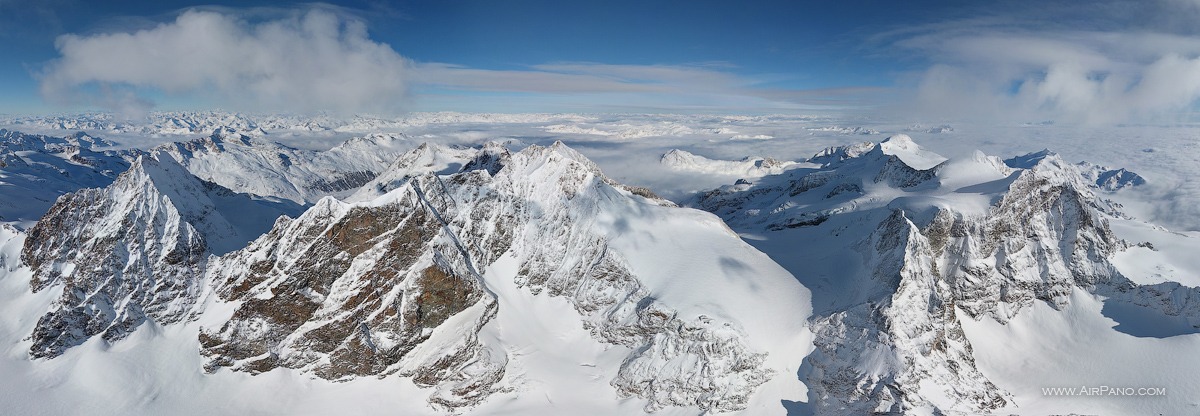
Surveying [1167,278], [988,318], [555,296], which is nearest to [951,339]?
[988,318]

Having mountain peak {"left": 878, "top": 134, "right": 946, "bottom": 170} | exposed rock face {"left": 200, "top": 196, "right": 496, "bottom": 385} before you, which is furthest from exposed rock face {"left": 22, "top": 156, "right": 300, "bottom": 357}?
mountain peak {"left": 878, "top": 134, "right": 946, "bottom": 170}

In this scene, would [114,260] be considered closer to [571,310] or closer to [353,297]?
[353,297]

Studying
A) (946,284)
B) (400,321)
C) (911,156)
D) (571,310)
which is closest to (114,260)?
(400,321)

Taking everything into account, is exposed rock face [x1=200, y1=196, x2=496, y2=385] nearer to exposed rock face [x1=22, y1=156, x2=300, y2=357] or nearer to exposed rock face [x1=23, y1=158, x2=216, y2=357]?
exposed rock face [x1=23, y1=158, x2=216, y2=357]

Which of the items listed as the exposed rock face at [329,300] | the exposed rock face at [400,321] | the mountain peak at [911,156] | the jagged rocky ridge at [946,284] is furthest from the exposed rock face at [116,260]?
the mountain peak at [911,156]

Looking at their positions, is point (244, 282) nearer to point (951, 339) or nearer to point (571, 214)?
point (571, 214)
